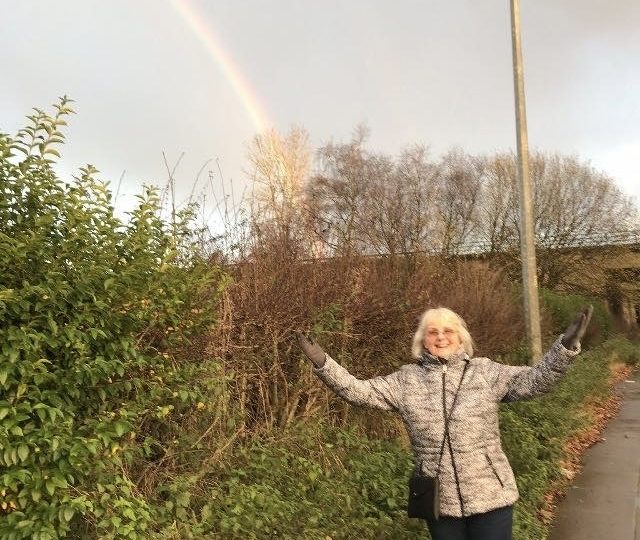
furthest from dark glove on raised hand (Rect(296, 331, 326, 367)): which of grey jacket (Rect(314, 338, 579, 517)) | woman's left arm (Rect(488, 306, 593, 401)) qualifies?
woman's left arm (Rect(488, 306, 593, 401))

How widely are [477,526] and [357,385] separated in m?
0.85

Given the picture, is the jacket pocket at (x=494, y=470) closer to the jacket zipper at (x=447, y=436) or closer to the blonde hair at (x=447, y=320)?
the jacket zipper at (x=447, y=436)

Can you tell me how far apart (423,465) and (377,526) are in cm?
133

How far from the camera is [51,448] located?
246 centimetres

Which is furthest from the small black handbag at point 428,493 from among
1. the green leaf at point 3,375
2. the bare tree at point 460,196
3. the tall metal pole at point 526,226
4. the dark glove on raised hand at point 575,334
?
the bare tree at point 460,196

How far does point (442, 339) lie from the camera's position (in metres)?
3.17

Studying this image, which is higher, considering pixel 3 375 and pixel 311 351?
pixel 311 351

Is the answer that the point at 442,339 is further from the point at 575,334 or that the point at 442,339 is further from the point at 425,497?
the point at 425,497

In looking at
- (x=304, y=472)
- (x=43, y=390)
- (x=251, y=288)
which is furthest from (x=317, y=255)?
(x=43, y=390)

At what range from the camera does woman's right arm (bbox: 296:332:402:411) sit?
3240mm

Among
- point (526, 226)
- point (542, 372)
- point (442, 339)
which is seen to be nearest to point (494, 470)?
point (542, 372)

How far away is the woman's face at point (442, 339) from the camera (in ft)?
10.4

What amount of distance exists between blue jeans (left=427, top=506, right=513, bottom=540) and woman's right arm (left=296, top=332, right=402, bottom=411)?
58 centimetres

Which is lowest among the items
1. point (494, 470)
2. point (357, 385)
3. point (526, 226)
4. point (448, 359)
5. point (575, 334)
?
point (494, 470)
